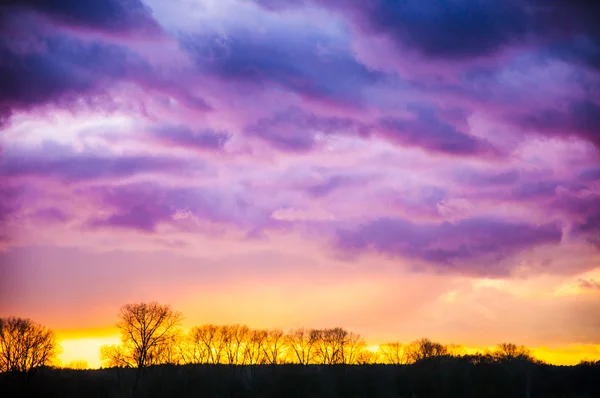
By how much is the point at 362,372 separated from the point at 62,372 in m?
63.3

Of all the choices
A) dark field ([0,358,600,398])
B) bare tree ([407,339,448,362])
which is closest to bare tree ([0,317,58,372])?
dark field ([0,358,600,398])

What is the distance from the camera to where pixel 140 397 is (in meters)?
112

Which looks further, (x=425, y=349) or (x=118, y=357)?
(x=425, y=349)

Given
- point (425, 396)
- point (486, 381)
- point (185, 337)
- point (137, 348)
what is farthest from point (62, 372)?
point (486, 381)

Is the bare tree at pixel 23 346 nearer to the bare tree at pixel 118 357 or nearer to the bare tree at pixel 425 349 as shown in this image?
the bare tree at pixel 118 357

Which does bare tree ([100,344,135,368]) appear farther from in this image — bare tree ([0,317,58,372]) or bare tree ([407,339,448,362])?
bare tree ([407,339,448,362])

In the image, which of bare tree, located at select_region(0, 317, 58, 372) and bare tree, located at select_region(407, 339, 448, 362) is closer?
bare tree, located at select_region(0, 317, 58, 372)

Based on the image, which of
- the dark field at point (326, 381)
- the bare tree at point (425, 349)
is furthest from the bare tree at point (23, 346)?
the bare tree at point (425, 349)

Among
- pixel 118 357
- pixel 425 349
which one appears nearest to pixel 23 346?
pixel 118 357

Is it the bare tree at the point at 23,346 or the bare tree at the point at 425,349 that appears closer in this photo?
the bare tree at the point at 23,346

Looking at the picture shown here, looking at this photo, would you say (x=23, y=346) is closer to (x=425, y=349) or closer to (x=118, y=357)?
(x=118, y=357)

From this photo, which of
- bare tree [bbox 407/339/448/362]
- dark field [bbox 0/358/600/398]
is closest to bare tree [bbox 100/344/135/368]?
dark field [bbox 0/358/600/398]

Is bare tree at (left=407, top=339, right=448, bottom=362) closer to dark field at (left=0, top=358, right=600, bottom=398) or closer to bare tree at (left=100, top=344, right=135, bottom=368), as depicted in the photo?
dark field at (left=0, top=358, right=600, bottom=398)

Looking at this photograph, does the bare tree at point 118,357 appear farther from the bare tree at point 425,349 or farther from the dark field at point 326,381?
the bare tree at point 425,349
